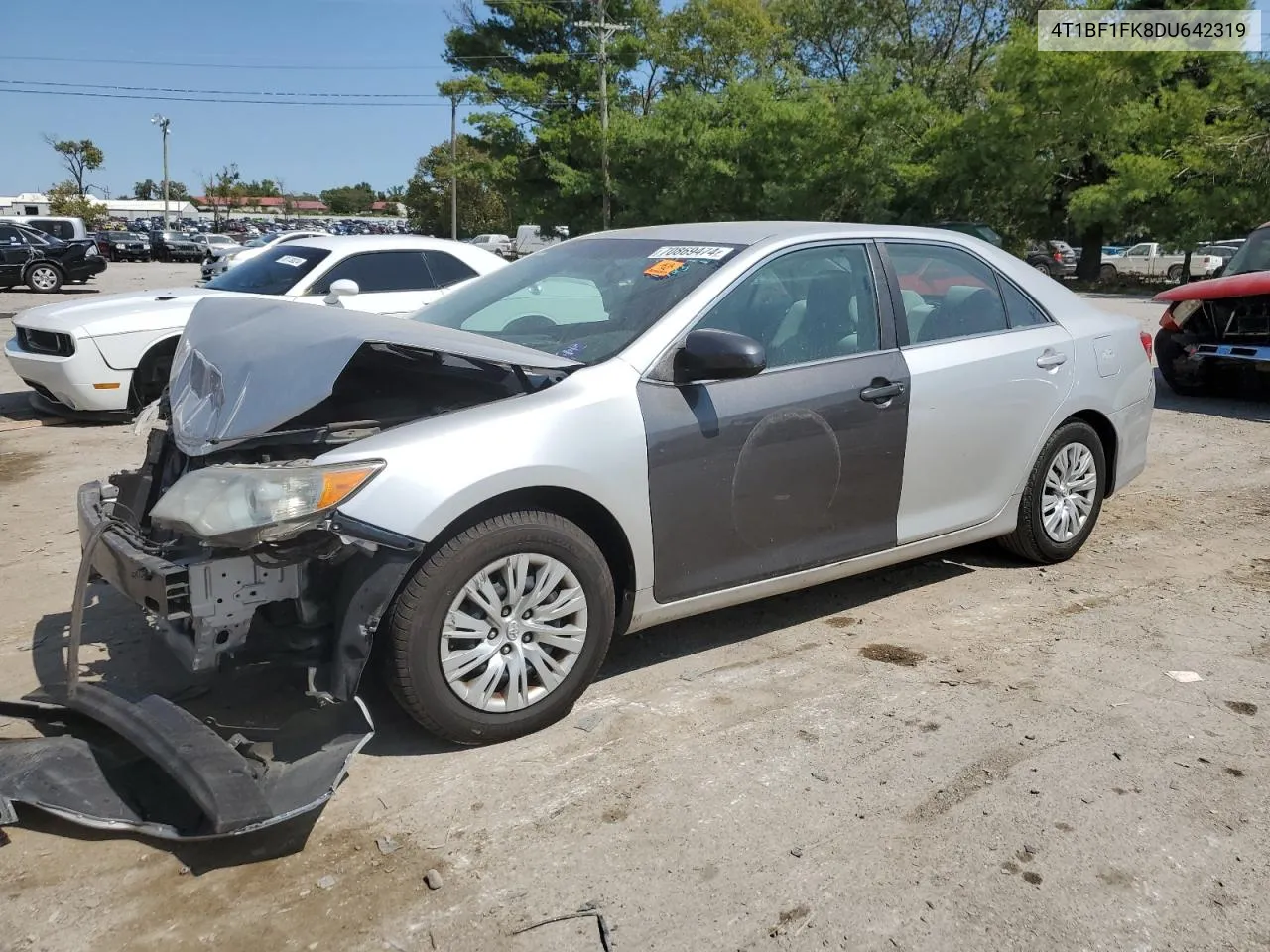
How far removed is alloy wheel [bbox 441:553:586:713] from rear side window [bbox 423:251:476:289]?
6.08 m

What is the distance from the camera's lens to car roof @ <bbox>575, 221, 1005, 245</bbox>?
4.33 meters

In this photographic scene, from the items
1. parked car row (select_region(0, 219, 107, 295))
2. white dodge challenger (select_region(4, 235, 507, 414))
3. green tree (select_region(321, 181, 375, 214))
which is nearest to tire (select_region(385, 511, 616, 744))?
white dodge challenger (select_region(4, 235, 507, 414))

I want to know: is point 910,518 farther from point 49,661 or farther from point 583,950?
point 49,661

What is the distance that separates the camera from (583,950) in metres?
2.47

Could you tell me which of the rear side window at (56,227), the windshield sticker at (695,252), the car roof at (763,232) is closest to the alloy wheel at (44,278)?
the rear side window at (56,227)

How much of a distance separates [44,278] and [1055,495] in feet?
87.6

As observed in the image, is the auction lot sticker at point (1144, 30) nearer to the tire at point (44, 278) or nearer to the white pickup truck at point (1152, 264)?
the white pickup truck at point (1152, 264)

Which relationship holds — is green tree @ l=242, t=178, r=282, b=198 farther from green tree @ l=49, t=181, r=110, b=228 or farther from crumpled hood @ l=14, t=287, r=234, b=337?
crumpled hood @ l=14, t=287, r=234, b=337

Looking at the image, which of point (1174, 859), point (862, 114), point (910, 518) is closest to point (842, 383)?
point (910, 518)

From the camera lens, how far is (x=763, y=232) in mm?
4371

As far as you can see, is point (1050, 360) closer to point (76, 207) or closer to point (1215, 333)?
point (1215, 333)

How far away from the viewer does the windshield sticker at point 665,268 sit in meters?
4.14

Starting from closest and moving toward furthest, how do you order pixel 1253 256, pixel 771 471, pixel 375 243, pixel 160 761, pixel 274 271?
pixel 160 761, pixel 771 471, pixel 274 271, pixel 375 243, pixel 1253 256

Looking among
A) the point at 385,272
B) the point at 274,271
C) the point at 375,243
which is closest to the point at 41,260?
the point at 274,271
